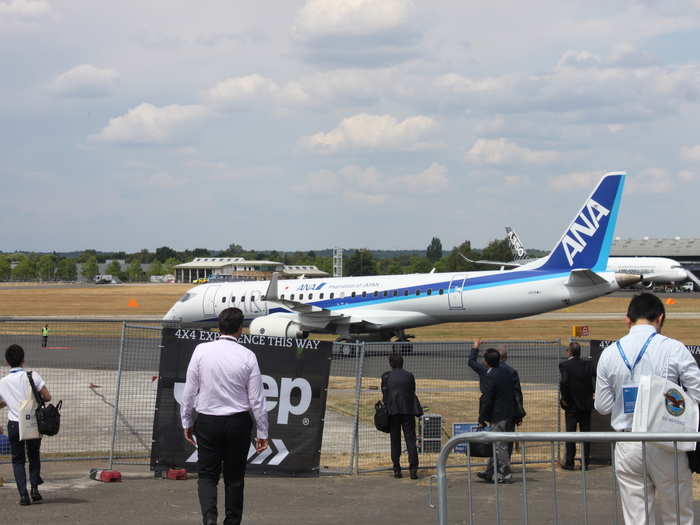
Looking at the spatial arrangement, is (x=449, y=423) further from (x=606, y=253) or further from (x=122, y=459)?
(x=606, y=253)

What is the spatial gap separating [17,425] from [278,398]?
124 inches

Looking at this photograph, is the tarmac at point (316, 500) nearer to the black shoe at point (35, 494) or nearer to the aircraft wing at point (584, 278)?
the black shoe at point (35, 494)

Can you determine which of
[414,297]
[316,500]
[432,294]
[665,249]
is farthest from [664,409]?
[665,249]

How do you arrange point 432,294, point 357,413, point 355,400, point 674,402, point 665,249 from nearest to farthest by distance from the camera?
point 674,402
point 357,413
point 355,400
point 432,294
point 665,249

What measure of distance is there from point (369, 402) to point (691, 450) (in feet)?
37.5

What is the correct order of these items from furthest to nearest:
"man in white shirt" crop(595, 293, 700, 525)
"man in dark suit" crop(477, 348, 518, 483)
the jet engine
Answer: the jet engine
"man in dark suit" crop(477, 348, 518, 483)
"man in white shirt" crop(595, 293, 700, 525)

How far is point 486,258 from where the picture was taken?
147125mm

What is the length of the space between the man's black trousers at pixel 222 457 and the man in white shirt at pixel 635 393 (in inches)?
117

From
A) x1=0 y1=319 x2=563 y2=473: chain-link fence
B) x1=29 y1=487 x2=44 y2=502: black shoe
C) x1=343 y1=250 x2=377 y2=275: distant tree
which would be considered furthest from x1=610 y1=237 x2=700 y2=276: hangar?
x1=29 y1=487 x2=44 y2=502: black shoe

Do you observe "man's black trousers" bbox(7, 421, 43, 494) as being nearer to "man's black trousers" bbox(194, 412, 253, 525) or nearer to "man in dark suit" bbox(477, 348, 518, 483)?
"man's black trousers" bbox(194, 412, 253, 525)

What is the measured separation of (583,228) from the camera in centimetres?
2970

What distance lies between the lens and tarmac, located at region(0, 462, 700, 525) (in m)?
8.81

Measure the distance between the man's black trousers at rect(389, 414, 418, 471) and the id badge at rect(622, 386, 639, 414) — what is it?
204 inches

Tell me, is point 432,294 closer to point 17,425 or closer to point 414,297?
point 414,297
